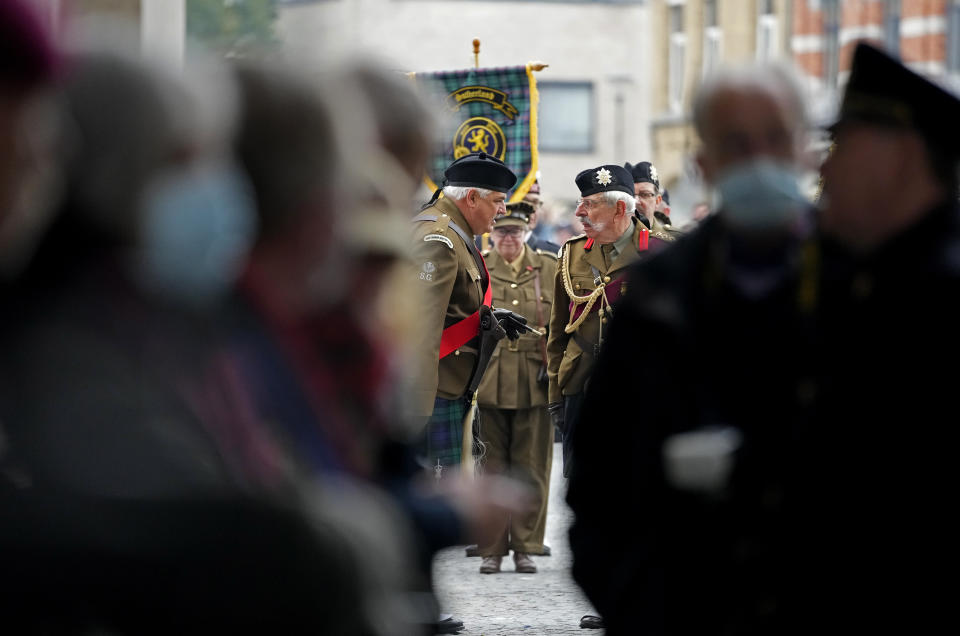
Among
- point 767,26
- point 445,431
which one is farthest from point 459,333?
point 767,26

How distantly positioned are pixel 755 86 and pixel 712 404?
51 centimetres

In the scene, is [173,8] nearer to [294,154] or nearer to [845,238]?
[845,238]

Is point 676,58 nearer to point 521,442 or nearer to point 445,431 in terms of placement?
point 521,442

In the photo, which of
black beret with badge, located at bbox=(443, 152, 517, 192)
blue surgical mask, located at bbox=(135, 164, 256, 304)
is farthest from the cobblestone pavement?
blue surgical mask, located at bbox=(135, 164, 256, 304)

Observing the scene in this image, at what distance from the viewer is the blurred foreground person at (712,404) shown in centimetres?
254

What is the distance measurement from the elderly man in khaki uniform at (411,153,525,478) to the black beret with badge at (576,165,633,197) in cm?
94

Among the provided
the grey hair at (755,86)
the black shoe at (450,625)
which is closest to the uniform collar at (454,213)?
the black shoe at (450,625)

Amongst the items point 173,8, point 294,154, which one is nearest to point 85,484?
point 294,154

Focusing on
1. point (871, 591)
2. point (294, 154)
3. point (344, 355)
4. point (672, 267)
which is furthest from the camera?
point (672, 267)

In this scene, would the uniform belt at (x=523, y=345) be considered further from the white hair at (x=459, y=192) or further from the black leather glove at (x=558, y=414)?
the white hair at (x=459, y=192)

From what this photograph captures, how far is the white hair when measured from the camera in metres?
7.55

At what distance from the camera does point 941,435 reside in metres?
2.49

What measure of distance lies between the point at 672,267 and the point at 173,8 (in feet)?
15.8

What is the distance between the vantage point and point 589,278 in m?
8.64
